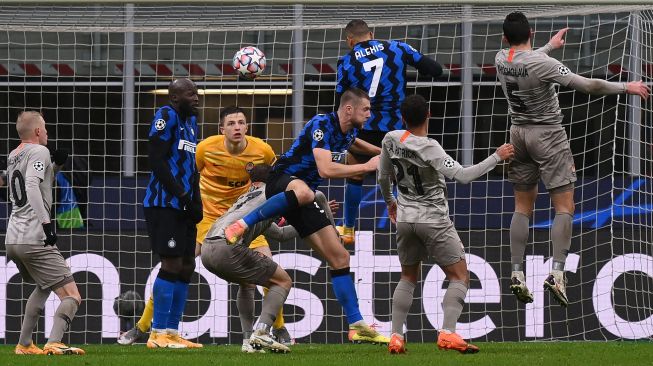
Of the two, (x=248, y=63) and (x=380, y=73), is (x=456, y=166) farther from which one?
(x=248, y=63)

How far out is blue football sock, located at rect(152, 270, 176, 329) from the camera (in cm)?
1148

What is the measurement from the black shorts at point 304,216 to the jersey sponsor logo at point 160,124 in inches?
43.1

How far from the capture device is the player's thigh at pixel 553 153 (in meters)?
10.8

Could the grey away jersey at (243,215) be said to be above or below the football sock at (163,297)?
above

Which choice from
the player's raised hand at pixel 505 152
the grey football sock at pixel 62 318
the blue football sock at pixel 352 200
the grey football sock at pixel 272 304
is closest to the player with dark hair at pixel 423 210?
the player's raised hand at pixel 505 152

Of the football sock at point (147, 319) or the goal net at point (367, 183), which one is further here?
the goal net at point (367, 183)

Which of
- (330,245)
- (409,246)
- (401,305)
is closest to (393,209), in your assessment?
(330,245)

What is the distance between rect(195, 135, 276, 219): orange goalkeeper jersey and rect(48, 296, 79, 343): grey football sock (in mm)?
2143

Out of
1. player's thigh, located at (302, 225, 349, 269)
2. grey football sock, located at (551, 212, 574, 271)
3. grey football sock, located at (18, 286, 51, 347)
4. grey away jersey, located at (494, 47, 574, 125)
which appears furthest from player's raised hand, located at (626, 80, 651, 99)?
grey football sock, located at (18, 286, 51, 347)

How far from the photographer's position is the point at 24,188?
35.7 feet

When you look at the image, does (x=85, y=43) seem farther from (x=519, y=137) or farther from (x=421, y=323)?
(x=519, y=137)

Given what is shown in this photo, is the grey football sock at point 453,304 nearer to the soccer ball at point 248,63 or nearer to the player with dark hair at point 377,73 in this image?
the player with dark hair at point 377,73

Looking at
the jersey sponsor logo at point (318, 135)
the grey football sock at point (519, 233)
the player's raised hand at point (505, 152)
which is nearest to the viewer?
→ the player's raised hand at point (505, 152)

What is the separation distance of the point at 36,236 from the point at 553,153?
13.6 feet
